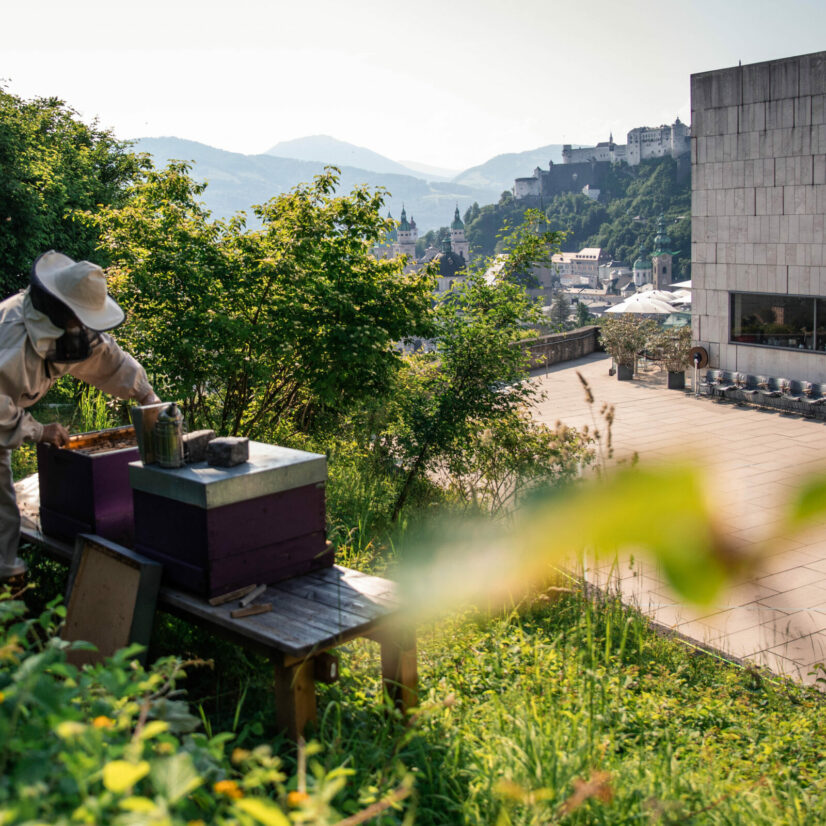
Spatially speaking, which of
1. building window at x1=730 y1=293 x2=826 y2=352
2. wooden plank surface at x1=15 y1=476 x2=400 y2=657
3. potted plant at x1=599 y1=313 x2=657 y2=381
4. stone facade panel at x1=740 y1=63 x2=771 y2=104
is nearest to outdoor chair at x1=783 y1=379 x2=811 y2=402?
building window at x1=730 y1=293 x2=826 y2=352

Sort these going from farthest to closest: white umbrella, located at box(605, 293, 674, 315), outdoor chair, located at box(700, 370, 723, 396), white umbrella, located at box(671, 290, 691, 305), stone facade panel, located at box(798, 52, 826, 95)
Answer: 1. white umbrella, located at box(671, 290, 691, 305)
2. white umbrella, located at box(605, 293, 674, 315)
3. outdoor chair, located at box(700, 370, 723, 396)
4. stone facade panel, located at box(798, 52, 826, 95)

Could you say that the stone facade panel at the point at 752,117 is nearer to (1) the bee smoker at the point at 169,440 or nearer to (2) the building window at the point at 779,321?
(2) the building window at the point at 779,321

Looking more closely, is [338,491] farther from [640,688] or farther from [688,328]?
[688,328]

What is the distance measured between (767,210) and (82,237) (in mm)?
15252

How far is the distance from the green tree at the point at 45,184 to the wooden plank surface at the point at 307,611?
13417 millimetres

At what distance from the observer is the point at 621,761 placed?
3459 mm

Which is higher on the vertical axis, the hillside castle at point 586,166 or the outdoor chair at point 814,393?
the hillside castle at point 586,166

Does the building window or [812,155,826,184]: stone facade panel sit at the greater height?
[812,155,826,184]: stone facade panel

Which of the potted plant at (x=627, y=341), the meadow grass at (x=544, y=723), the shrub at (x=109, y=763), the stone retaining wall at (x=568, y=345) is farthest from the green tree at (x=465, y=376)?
the stone retaining wall at (x=568, y=345)

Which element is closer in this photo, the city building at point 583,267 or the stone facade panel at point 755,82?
the stone facade panel at point 755,82

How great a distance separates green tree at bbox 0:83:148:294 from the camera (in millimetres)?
18438

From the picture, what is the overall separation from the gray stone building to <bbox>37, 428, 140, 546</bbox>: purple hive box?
14647 millimetres

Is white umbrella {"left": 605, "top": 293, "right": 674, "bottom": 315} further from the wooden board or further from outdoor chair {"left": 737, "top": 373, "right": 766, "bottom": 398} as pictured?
the wooden board

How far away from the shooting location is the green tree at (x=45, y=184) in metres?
18.4
